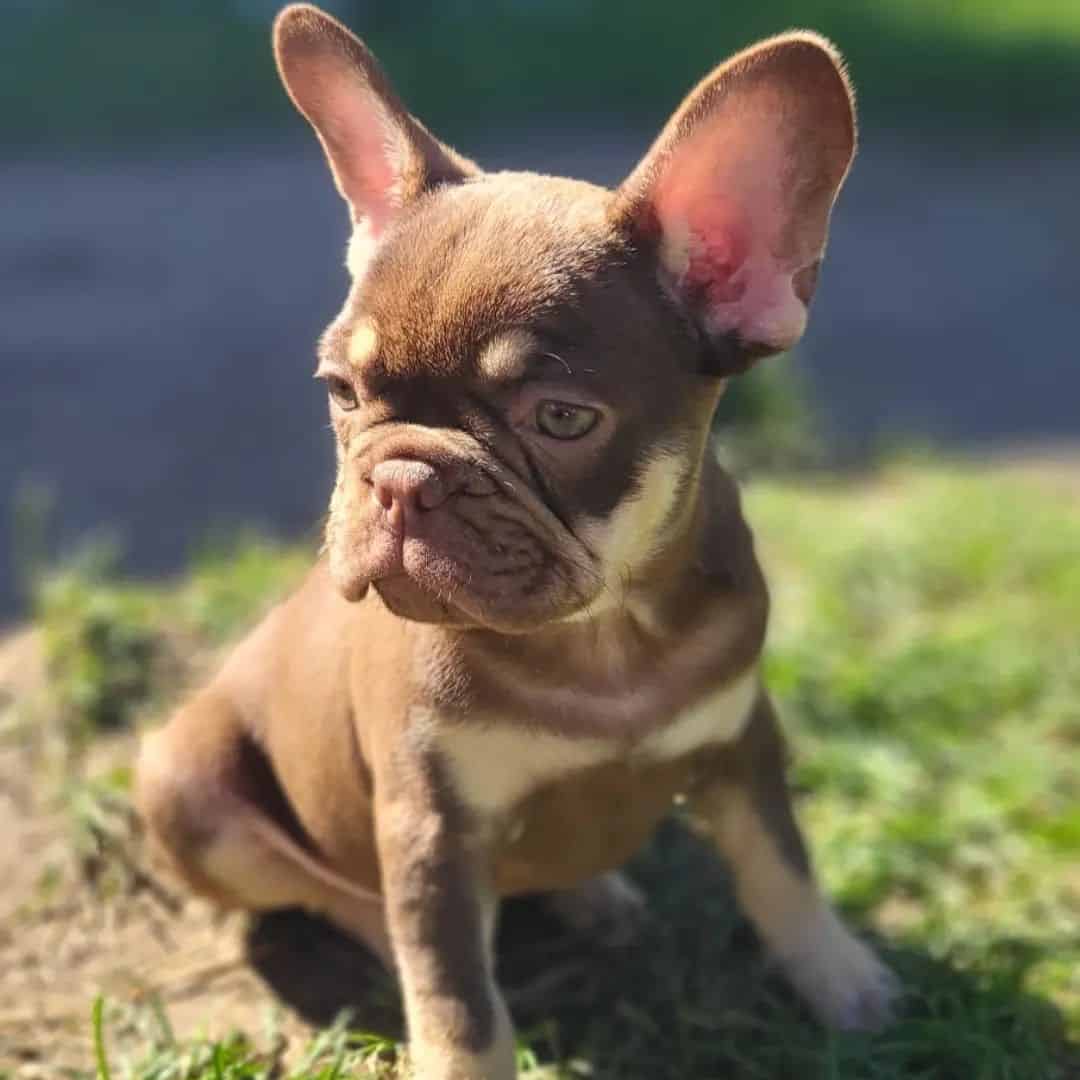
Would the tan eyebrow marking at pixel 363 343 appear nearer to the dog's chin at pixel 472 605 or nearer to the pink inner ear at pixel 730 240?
the dog's chin at pixel 472 605

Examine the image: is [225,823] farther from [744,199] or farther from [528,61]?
[528,61]

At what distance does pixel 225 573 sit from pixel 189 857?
2.41m

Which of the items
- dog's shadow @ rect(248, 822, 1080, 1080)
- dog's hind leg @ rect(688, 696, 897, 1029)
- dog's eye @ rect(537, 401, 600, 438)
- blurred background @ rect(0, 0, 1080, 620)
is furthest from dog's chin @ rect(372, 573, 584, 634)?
blurred background @ rect(0, 0, 1080, 620)

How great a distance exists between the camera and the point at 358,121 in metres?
3.04

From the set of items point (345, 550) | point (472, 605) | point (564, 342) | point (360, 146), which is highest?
point (360, 146)

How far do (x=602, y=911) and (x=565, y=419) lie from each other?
5.53 feet

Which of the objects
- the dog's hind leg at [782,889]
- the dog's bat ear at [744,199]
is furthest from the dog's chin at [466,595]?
the dog's hind leg at [782,889]

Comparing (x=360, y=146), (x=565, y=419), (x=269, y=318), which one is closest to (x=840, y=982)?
(x=565, y=419)

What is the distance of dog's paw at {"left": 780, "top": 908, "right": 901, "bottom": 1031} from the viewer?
3.48 m

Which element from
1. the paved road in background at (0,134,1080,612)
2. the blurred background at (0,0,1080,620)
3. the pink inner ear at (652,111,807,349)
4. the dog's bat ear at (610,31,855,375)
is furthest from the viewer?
the blurred background at (0,0,1080,620)

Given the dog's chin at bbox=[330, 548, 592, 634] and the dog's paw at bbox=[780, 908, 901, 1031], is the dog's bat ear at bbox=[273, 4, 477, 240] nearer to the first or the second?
the dog's chin at bbox=[330, 548, 592, 634]

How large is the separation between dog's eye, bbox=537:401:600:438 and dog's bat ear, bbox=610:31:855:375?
12.7 inches

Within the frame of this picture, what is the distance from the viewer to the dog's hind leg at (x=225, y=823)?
3506 mm

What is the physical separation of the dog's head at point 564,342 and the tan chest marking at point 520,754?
303 millimetres
